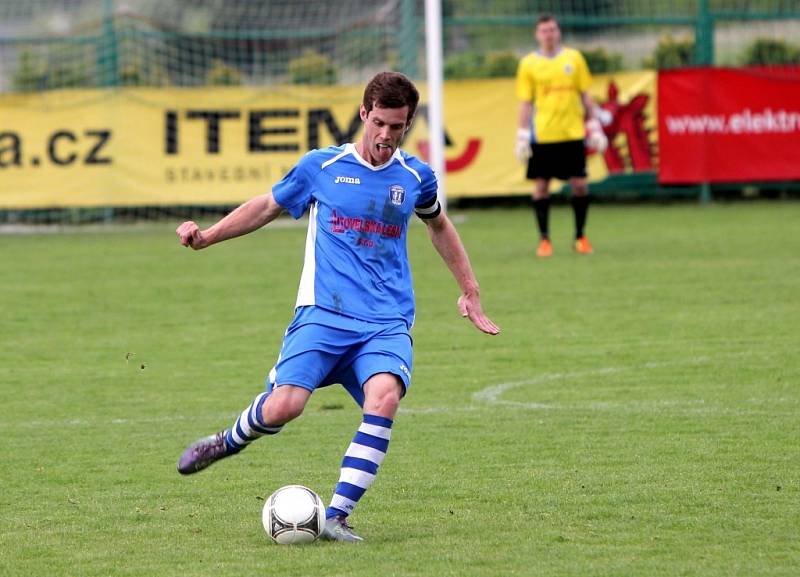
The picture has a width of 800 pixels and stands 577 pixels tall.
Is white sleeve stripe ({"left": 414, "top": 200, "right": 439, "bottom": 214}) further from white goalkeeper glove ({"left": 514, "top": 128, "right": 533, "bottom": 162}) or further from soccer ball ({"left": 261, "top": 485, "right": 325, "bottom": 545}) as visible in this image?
white goalkeeper glove ({"left": 514, "top": 128, "right": 533, "bottom": 162})

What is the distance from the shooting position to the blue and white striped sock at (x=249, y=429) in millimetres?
5453

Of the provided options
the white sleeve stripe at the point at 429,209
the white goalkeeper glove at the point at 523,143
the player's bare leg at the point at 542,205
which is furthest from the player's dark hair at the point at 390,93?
the player's bare leg at the point at 542,205

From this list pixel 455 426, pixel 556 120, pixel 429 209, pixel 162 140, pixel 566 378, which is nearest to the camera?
pixel 429 209

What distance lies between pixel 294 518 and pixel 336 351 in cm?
62

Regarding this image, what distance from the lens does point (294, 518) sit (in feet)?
17.6

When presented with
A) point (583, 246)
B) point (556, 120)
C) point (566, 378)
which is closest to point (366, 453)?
point (566, 378)

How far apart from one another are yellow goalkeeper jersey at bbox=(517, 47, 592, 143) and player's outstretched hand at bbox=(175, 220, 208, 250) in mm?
10040

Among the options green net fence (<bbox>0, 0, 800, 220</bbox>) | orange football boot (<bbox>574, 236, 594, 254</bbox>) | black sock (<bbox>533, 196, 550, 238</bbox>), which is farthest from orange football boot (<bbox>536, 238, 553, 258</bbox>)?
green net fence (<bbox>0, 0, 800, 220</bbox>)

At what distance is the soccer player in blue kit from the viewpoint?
5.41 m

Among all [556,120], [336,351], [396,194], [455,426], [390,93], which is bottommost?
[455,426]

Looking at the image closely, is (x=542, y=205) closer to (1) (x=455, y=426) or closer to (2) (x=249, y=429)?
(1) (x=455, y=426)

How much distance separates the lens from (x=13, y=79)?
21.4 metres

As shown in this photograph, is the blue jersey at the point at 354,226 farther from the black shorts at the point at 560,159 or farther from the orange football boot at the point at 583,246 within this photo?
the orange football boot at the point at 583,246

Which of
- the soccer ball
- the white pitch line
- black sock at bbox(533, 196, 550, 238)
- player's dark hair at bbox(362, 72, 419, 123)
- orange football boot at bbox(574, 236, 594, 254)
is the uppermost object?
player's dark hair at bbox(362, 72, 419, 123)
